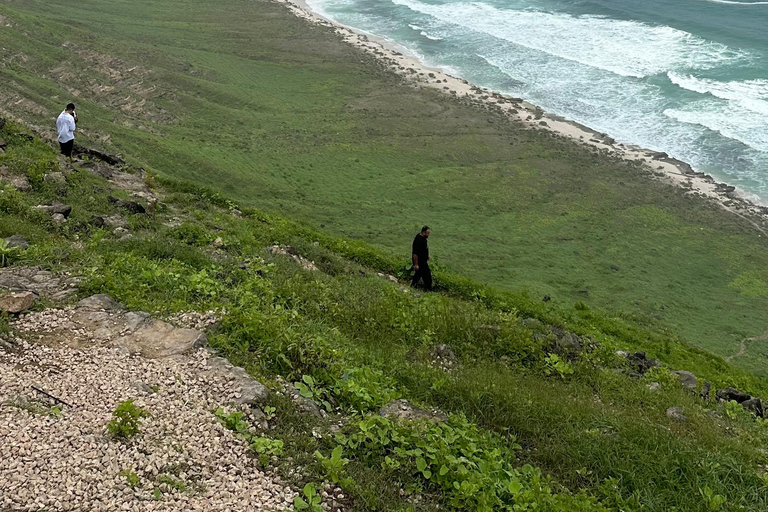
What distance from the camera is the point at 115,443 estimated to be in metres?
6.13

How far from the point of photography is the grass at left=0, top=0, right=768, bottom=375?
20516mm

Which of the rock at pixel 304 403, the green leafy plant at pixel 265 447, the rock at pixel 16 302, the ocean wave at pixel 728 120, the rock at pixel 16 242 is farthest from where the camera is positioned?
the ocean wave at pixel 728 120

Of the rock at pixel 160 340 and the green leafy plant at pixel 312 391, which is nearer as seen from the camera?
the green leafy plant at pixel 312 391

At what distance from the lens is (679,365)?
14.1 m

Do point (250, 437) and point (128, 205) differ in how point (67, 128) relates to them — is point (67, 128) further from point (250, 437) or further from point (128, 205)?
point (250, 437)

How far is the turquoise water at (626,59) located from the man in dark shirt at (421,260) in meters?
22.5

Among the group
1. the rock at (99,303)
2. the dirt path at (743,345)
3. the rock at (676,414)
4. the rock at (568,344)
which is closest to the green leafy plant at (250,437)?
the rock at (99,303)

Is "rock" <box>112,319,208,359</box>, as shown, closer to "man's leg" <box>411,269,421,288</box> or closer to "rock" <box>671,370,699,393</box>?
"man's leg" <box>411,269,421,288</box>

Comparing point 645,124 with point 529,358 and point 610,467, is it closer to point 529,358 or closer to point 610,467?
point 529,358

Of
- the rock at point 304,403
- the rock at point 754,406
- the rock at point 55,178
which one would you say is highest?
the rock at point 55,178

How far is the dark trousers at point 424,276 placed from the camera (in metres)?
14.4

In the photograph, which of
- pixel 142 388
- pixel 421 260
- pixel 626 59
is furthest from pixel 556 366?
pixel 626 59

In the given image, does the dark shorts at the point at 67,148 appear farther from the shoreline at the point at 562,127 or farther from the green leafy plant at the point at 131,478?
the shoreline at the point at 562,127

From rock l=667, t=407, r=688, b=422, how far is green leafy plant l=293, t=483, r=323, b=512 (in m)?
6.26
